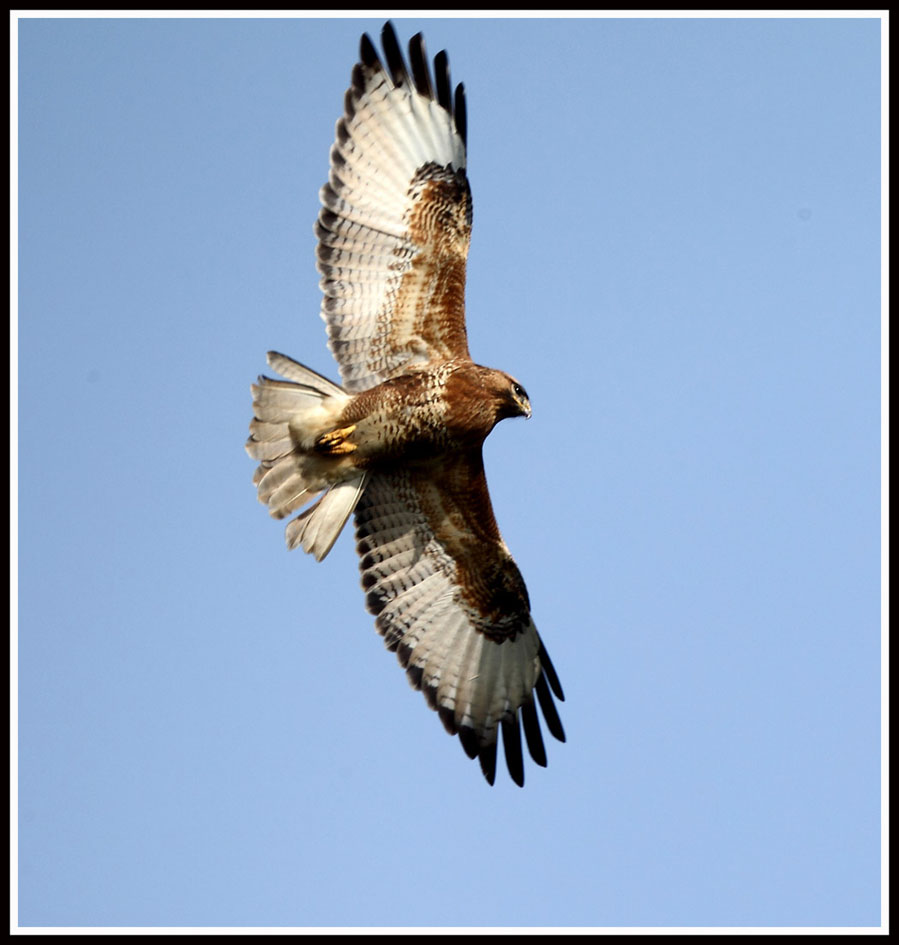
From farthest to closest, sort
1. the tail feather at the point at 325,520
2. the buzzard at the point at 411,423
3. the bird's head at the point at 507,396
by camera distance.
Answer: the tail feather at the point at 325,520 → the buzzard at the point at 411,423 → the bird's head at the point at 507,396

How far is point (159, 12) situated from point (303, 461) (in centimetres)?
304

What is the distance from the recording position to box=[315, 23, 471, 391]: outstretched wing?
9.71 m

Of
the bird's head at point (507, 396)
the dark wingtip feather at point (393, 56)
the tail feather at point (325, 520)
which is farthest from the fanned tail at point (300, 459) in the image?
the dark wingtip feather at point (393, 56)

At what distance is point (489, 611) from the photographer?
10305mm

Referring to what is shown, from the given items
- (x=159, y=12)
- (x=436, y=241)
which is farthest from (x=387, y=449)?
(x=159, y=12)

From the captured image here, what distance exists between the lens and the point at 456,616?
33.7 ft

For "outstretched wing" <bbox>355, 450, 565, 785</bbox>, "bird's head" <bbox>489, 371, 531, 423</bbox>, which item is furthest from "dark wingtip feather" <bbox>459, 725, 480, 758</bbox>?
"bird's head" <bbox>489, 371, 531, 423</bbox>

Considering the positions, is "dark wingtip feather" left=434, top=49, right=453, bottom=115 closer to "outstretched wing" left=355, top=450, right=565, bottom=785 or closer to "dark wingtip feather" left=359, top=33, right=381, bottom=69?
"dark wingtip feather" left=359, top=33, right=381, bottom=69

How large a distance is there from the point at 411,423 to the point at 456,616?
5.19 ft

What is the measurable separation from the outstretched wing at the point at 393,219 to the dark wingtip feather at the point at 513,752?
8.62 feet

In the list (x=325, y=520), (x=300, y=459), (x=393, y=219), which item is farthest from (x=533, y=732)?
(x=393, y=219)

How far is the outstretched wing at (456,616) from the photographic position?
1015 centimetres

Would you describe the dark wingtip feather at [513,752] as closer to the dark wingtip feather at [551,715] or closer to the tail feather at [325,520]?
the dark wingtip feather at [551,715]

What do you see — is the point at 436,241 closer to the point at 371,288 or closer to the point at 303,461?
the point at 371,288
